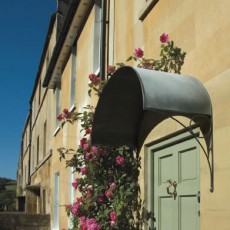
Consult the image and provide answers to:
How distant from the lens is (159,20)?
6.64 metres

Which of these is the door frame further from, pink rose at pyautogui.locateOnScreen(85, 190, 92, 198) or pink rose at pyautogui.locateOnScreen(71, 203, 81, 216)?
pink rose at pyautogui.locateOnScreen(71, 203, 81, 216)

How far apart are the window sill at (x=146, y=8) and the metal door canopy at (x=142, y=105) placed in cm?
110

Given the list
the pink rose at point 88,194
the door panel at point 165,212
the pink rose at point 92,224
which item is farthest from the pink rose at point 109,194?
the door panel at point 165,212

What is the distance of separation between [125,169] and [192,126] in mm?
2273

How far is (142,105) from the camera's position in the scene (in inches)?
274

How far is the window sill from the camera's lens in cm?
688

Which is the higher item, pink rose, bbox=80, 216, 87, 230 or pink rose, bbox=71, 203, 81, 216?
pink rose, bbox=71, 203, 81, 216

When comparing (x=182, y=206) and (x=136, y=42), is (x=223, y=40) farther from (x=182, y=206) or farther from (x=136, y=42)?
(x=136, y=42)

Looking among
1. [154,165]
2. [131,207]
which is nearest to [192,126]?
[154,165]

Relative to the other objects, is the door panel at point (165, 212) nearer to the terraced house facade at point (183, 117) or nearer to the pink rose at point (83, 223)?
the terraced house facade at point (183, 117)

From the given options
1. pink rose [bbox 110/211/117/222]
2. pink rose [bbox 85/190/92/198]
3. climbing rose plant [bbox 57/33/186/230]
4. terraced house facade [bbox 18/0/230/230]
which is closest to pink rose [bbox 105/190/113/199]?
climbing rose plant [bbox 57/33/186/230]

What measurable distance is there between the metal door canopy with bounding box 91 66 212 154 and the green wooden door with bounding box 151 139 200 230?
0.45 meters

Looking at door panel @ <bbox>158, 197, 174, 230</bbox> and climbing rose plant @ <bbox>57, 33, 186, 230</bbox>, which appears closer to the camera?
door panel @ <bbox>158, 197, 174, 230</bbox>

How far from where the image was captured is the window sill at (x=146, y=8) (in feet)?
22.6
